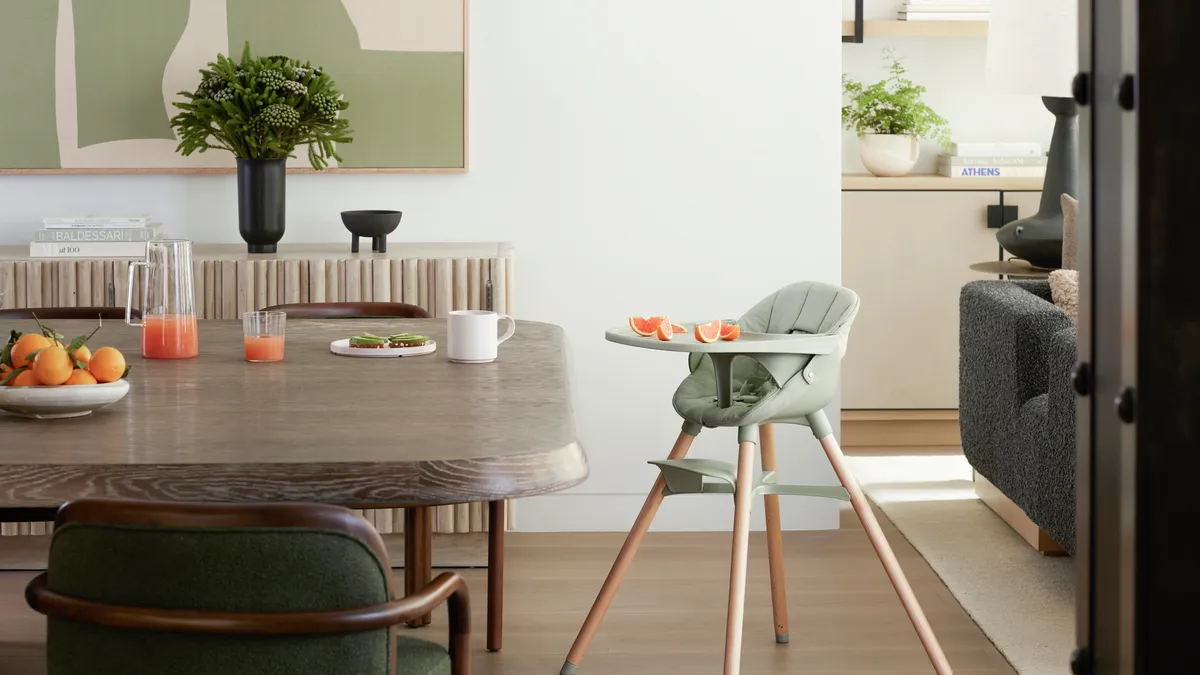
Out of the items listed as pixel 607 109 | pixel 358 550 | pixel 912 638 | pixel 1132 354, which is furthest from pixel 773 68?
pixel 1132 354

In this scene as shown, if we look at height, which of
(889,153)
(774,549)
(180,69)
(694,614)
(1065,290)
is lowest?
(694,614)

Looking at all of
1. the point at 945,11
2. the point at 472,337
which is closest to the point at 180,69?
the point at 472,337

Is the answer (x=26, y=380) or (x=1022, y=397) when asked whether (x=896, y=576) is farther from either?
(x=26, y=380)

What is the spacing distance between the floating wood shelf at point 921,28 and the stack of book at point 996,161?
0.46 meters

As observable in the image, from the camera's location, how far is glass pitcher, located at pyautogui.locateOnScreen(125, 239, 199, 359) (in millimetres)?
2115

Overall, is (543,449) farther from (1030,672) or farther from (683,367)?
(683,367)

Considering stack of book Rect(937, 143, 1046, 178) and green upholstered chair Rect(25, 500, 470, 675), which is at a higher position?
stack of book Rect(937, 143, 1046, 178)

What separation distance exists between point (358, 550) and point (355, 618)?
7 cm

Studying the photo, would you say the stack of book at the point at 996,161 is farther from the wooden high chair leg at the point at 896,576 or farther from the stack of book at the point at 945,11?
the wooden high chair leg at the point at 896,576

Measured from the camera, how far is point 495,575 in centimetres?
275

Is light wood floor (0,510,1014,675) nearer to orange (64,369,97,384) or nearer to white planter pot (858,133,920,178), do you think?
orange (64,369,97,384)

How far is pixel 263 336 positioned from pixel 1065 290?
2.33 meters

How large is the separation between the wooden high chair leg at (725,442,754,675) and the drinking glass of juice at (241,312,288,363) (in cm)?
90

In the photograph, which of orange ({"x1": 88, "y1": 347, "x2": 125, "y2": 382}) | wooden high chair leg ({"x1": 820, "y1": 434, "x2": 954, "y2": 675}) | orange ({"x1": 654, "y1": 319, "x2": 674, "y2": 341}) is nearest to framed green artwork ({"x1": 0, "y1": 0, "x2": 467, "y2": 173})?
orange ({"x1": 654, "y1": 319, "x2": 674, "y2": 341})
